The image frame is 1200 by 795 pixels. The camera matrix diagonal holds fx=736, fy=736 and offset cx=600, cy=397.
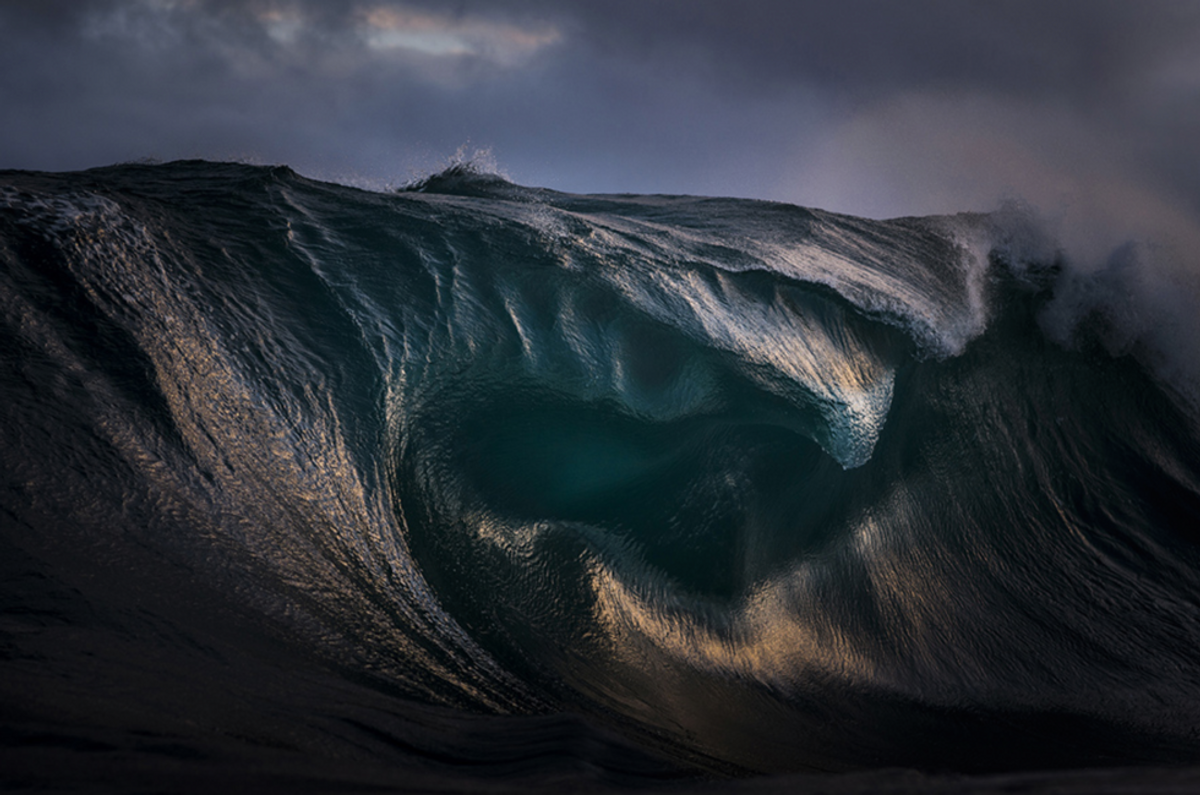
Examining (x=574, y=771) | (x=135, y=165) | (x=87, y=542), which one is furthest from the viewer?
(x=135, y=165)

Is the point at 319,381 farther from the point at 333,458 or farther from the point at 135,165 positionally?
the point at 135,165

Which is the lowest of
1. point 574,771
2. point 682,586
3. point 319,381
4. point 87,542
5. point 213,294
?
point 574,771

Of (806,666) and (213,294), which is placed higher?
(213,294)

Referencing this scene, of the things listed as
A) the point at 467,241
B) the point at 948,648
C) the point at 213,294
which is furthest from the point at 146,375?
the point at 948,648

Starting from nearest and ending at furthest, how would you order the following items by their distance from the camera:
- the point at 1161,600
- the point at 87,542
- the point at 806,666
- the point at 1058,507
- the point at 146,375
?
1. the point at 87,542
2. the point at 146,375
3. the point at 806,666
4. the point at 1161,600
5. the point at 1058,507

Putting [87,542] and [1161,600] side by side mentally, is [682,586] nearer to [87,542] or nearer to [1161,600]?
[87,542]

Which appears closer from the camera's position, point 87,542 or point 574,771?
point 574,771
